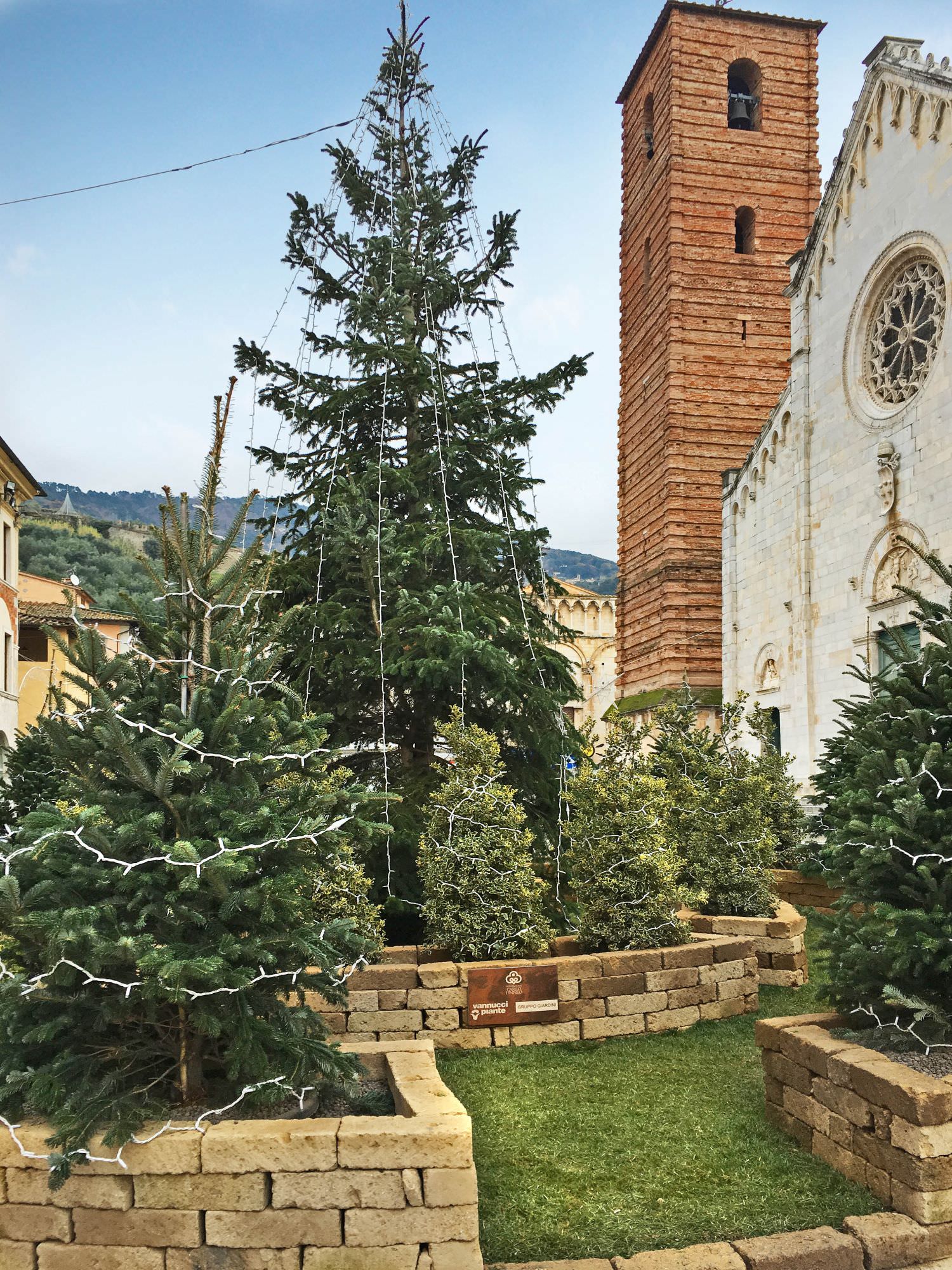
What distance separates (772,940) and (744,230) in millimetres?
22438

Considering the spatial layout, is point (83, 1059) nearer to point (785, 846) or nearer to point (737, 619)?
point (785, 846)

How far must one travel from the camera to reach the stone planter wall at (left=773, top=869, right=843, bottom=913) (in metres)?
13.3

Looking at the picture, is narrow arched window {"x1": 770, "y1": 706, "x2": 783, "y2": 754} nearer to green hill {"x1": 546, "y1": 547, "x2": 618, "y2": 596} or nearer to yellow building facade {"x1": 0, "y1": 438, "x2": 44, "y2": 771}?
yellow building facade {"x1": 0, "y1": 438, "x2": 44, "y2": 771}

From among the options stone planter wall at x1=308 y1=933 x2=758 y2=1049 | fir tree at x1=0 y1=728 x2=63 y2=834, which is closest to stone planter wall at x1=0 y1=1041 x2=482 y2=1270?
stone planter wall at x1=308 y1=933 x2=758 y2=1049

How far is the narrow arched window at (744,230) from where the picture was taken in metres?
25.8

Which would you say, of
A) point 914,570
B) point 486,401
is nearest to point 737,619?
point 914,570

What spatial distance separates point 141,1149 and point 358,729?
21.3ft

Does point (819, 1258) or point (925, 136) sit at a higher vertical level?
point (925, 136)

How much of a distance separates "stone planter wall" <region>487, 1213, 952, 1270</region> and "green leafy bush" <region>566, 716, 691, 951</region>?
3847 mm

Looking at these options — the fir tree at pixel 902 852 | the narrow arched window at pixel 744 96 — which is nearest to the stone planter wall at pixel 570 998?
the fir tree at pixel 902 852

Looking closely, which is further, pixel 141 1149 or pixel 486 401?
pixel 486 401

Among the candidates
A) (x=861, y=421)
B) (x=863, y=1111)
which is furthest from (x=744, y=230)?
(x=863, y=1111)

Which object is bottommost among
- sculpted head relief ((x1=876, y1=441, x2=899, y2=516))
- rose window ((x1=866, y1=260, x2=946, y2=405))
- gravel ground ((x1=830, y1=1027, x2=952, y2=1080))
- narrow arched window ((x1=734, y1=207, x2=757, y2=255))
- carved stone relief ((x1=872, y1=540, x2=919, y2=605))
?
gravel ground ((x1=830, y1=1027, x2=952, y2=1080))

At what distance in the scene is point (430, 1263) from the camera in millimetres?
4199
